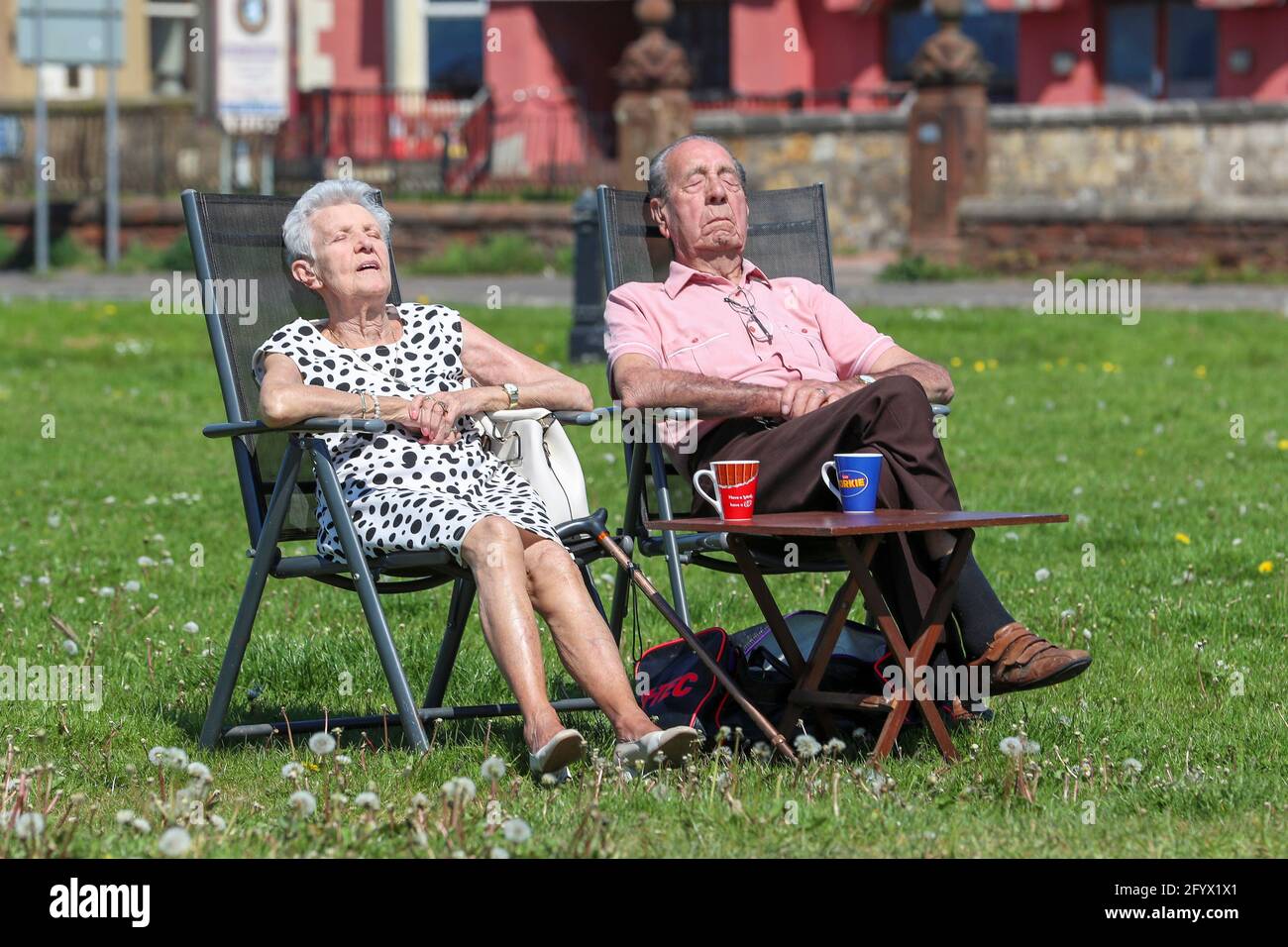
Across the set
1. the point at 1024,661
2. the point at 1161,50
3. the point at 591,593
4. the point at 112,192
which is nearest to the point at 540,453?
the point at 591,593

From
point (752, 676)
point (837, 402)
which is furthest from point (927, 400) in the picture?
point (752, 676)

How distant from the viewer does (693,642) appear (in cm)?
475

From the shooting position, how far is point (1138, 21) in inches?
1094

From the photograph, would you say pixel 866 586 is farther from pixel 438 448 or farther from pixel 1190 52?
pixel 1190 52

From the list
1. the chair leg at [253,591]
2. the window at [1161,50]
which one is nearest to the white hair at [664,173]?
the chair leg at [253,591]

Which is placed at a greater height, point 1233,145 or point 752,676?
point 1233,145

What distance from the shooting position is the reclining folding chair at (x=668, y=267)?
5.29 metres

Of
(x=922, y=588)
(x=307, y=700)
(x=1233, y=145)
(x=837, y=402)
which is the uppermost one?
(x=1233, y=145)

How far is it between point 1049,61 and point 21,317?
653 inches

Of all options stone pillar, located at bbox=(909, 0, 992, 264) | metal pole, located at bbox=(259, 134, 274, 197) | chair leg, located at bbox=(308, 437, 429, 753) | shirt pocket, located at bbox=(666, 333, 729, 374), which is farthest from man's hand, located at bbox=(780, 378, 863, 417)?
metal pole, located at bbox=(259, 134, 274, 197)

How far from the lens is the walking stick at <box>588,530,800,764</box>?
180 inches

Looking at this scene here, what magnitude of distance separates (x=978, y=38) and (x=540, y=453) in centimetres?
2558

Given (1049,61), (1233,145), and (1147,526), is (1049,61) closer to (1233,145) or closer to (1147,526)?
(1233,145)

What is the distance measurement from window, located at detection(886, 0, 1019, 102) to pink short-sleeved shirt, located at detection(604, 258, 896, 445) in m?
23.8
